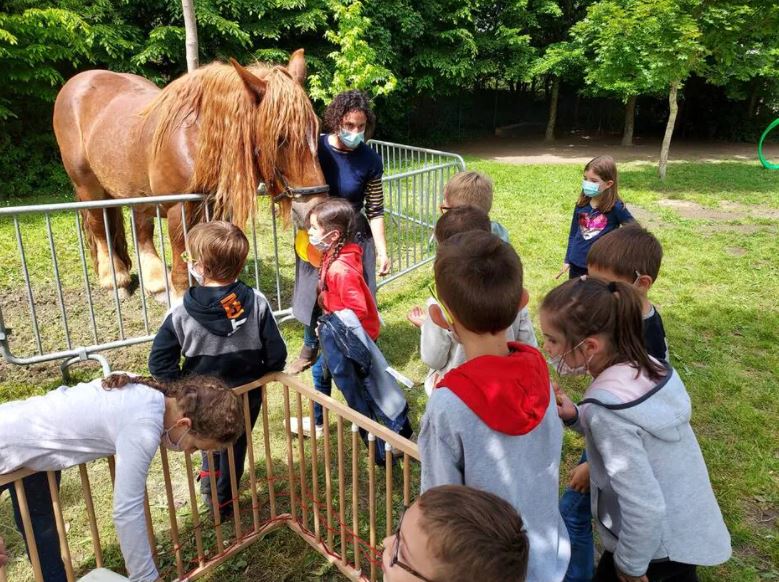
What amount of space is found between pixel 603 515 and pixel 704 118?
934 inches

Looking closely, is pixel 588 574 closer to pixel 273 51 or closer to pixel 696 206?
pixel 696 206

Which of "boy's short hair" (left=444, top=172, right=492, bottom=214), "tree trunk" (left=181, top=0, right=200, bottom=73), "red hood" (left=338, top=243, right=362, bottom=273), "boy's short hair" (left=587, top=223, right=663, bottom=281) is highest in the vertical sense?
"tree trunk" (left=181, top=0, right=200, bottom=73)

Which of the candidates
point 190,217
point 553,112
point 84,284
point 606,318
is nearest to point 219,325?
point 606,318

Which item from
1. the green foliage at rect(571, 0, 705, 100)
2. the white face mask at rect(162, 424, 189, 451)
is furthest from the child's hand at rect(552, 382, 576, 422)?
the green foliage at rect(571, 0, 705, 100)

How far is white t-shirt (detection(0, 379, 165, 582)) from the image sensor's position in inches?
71.2

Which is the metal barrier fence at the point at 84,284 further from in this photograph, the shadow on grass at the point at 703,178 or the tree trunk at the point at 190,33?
the shadow on grass at the point at 703,178

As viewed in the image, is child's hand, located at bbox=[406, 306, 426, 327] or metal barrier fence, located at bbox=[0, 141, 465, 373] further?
metal barrier fence, located at bbox=[0, 141, 465, 373]

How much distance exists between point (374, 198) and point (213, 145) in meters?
1.13

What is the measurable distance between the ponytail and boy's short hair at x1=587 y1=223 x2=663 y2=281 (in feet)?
2.42

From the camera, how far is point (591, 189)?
13.1ft

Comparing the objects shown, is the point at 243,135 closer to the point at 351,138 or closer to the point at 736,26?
the point at 351,138

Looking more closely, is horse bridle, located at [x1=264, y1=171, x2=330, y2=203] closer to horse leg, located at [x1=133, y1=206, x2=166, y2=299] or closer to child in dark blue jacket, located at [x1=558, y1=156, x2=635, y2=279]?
child in dark blue jacket, located at [x1=558, y1=156, x2=635, y2=279]

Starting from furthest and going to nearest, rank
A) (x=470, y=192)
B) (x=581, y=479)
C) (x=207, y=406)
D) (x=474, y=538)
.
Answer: (x=470, y=192), (x=581, y=479), (x=207, y=406), (x=474, y=538)

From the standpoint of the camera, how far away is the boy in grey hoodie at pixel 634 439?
1593 millimetres
